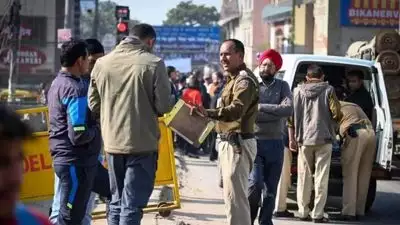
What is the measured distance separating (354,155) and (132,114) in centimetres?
452

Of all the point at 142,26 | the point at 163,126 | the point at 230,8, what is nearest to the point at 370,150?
the point at 163,126

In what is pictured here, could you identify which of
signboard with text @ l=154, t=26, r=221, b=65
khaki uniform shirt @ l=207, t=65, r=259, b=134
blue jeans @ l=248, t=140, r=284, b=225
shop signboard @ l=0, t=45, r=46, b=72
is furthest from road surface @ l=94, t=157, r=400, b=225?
signboard with text @ l=154, t=26, r=221, b=65

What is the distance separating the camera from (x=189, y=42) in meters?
69.2

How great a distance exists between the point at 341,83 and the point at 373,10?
28.5 meters

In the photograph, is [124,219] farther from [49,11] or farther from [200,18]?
[200,18]

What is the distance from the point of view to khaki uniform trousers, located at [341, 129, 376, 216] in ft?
32.4

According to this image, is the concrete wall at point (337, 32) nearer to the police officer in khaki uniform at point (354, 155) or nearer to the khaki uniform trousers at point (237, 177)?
the police officer in khaki uniform at point (354, 155)

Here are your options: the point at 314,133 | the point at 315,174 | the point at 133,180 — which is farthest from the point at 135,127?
the point at 315,174

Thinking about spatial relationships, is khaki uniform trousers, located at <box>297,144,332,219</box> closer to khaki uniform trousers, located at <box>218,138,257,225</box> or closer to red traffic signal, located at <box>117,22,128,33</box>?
khaki uniform trousers, located at <box>218,138,257,225</box>

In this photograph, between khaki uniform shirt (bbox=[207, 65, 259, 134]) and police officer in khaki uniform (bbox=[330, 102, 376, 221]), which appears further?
police officer in khaki uniform (bbox=[330, 102, 376, 221])

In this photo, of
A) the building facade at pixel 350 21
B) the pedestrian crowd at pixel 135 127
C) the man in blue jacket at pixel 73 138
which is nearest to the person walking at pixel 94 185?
the pedestrian crowd at pixel 135 127

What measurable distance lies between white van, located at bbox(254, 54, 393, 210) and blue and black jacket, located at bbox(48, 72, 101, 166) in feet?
13.9

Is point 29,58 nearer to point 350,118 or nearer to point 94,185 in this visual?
point 350,118

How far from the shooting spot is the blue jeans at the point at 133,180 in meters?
5.95
